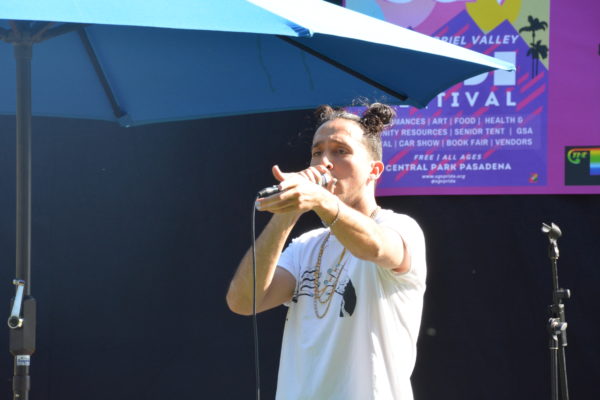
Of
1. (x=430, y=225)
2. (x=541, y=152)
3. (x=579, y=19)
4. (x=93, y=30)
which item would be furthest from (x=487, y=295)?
(x=93, y=30)

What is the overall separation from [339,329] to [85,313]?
219cm

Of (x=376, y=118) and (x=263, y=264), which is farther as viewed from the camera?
(x=376, y=118)

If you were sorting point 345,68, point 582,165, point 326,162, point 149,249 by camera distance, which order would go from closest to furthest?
point 326,162 → point 345,68 → point 582,165 → point 149,249

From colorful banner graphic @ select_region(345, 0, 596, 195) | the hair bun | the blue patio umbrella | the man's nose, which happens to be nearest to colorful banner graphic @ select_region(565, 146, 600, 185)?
colorful banner graphic @ select_region(345, 0, 596, 195)

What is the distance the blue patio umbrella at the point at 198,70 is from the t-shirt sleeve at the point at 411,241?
48cm

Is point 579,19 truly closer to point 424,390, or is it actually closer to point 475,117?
point 475,117

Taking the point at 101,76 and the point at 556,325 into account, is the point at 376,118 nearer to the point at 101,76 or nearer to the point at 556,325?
the point at 101,76

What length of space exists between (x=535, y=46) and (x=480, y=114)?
0.40 m

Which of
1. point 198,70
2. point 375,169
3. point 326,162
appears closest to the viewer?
point 326,162

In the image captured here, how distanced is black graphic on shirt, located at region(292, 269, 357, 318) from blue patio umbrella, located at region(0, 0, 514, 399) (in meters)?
0.67

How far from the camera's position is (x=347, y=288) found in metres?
2.42

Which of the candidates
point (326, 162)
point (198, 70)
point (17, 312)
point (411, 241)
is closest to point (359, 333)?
point (411, 241)

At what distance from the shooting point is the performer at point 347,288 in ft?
7.55

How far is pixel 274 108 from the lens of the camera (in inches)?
125
